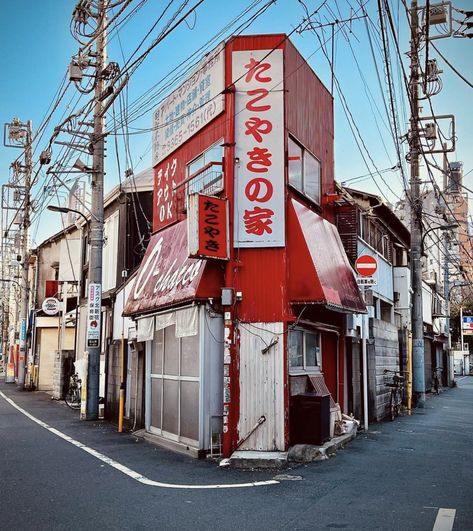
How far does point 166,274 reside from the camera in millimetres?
13562

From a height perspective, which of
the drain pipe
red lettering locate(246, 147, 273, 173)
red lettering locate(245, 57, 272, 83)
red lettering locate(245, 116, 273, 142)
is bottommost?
the drain pipe

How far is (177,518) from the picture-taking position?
275 inches

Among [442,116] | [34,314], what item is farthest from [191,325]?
[34,314]

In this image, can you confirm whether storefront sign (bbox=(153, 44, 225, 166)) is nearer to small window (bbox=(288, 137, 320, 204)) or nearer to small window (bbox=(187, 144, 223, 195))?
small window (bbox=(187, 144, 223, 195))

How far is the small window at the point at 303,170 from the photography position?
496 inches

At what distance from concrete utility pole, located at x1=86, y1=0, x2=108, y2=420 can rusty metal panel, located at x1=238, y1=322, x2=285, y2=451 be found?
8.45 meters

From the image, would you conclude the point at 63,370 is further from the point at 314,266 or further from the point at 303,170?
the point at 314,266

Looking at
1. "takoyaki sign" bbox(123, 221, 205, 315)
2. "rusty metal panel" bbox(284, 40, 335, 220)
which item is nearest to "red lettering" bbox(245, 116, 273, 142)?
"rusty metal panel" bbox(284, 40, 335, 220)

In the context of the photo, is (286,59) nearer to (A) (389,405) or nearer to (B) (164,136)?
(B) (164,136)

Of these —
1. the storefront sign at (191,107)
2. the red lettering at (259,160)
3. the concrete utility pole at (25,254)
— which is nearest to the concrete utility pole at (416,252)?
the storefront sign at (191,107)

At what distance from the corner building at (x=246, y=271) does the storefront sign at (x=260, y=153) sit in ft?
0.07

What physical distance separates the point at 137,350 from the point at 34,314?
70.9ft

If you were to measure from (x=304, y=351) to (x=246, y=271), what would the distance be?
99.1 inches

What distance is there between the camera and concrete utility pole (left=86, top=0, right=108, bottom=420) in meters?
18.3
